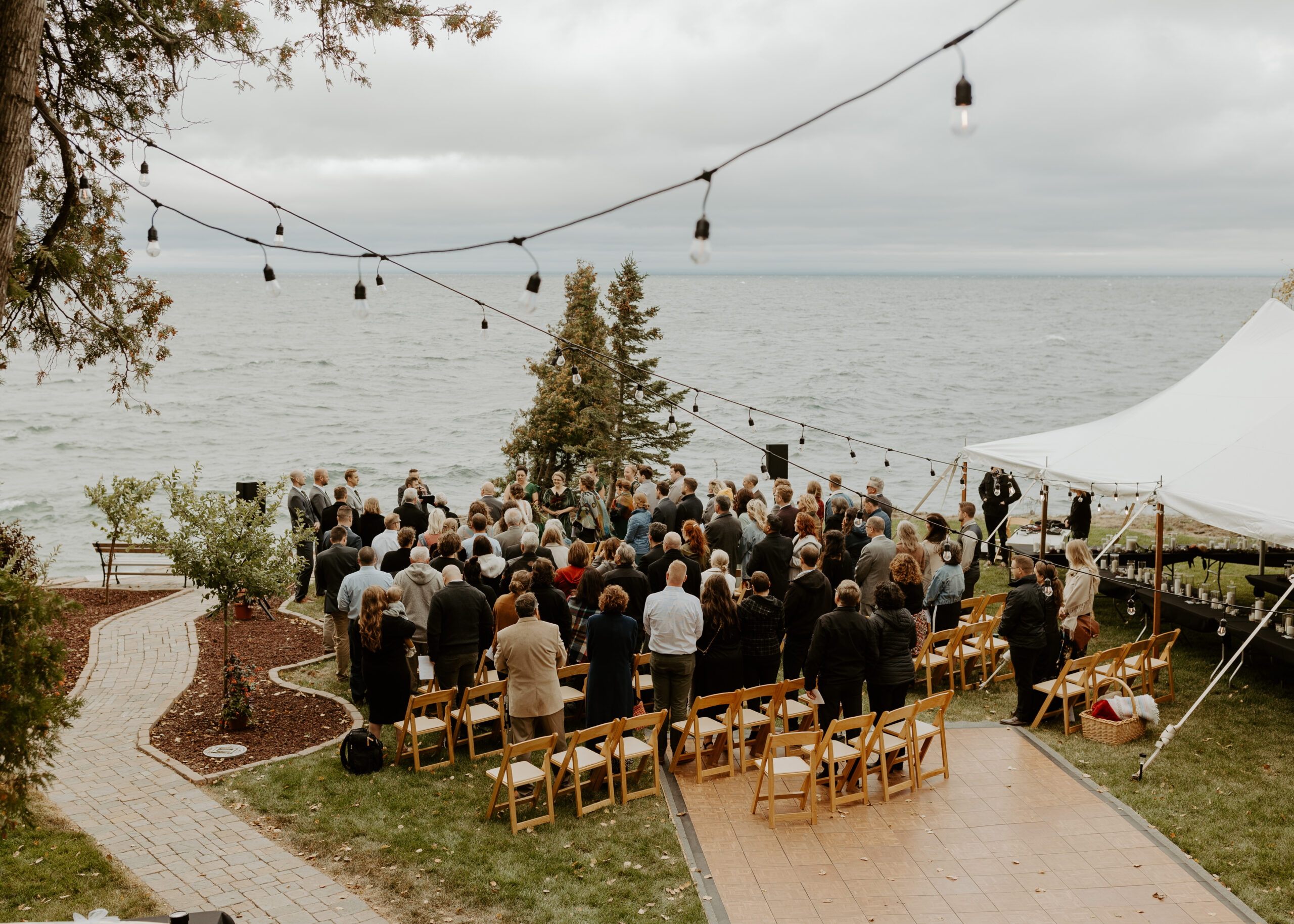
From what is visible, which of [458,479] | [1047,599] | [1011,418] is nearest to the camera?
[1047,599]

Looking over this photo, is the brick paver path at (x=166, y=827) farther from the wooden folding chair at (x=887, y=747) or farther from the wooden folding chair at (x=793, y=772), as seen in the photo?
the wooden folding chair at (x=887, y=747)

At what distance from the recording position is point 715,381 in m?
63.2

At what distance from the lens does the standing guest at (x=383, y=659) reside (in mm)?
7723

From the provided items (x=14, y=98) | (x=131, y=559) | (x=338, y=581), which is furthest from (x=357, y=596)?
(x=131, y=559)

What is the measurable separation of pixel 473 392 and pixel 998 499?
52.9m

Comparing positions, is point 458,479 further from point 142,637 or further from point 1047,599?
point 1047,599

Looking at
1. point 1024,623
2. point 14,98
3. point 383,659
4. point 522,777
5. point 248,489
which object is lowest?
point 522,777

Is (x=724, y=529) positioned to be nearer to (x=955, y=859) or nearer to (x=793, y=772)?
(x=793, y=772)

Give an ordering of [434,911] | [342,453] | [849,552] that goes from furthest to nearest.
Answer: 1. [342,453]
2. [849,552]
3. [434,911]

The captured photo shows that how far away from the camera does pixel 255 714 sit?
9172 millimetres

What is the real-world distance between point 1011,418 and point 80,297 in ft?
177

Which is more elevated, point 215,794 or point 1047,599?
point 1047,599

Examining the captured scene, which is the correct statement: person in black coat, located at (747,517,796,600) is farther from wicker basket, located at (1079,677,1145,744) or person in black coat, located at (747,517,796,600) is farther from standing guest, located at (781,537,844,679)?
wicker basket, located at (1079,677,1145,744)

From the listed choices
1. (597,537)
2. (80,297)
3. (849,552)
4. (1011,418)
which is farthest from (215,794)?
(1011,418)
